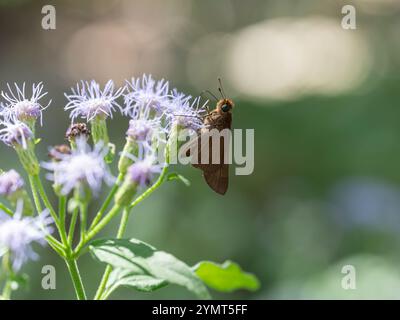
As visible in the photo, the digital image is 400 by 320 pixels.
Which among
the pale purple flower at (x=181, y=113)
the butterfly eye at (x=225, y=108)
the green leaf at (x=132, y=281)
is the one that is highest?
the butterfly eye at (x=225, y=108)

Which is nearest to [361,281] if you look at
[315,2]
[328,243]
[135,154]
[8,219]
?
[328,243]

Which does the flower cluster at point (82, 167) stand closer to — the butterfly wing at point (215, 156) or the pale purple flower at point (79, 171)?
the pale purple flower at point (79, 171)

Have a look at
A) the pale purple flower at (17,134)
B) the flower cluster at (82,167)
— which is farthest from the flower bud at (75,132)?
the pale purple flower at (17,134)

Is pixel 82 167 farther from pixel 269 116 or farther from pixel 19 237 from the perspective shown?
pixel 269 116

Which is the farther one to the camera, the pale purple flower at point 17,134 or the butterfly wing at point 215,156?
the butterfly wing at point 215,156

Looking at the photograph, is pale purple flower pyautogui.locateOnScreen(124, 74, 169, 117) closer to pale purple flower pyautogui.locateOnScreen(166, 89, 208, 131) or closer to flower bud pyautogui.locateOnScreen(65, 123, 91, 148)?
pale purple flower pyautogui.locateOnScreen(166, 89, 208, 131)

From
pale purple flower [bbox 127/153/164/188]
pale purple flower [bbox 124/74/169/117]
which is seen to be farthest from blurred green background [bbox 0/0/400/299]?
pale purple flower [bbox 127/153/164/188]
